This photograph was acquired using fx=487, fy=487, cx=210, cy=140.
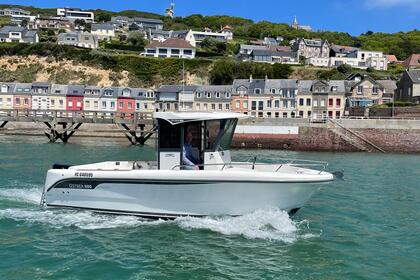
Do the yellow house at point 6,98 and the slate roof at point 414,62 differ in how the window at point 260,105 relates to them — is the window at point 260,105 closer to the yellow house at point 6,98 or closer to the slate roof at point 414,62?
the yellow house at point 6,98

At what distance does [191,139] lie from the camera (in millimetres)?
14305

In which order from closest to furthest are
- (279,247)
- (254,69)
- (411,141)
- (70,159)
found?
(279,247), (70,159), (411,141), (254,69)

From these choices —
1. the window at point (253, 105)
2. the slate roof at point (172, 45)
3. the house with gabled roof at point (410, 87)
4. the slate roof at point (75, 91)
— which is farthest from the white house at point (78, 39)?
the house with gabled roof at point (410, 87)

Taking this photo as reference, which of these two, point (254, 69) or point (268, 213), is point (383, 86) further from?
point (268, 213)

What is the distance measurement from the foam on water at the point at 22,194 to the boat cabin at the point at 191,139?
5.51 m

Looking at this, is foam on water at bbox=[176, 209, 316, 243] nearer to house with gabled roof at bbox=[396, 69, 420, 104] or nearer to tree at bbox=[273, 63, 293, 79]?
house with gabled roof at bbox=[396, 69, 420, 104]

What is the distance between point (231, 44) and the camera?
5182 inches

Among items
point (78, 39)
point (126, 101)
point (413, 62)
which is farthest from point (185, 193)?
point (413, 62)

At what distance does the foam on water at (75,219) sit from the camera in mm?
13344

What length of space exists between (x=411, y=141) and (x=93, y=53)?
6876 centimetres

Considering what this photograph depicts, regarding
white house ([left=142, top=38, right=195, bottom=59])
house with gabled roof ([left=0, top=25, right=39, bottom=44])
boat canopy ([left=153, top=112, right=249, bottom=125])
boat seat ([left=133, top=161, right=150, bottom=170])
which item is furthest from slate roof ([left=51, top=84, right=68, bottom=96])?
boat canopy ([left=153, top=112, right=249, bottom=125])

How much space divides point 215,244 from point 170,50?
9941 centimetres

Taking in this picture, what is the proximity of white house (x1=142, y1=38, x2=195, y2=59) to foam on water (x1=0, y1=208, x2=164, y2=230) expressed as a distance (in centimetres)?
9416

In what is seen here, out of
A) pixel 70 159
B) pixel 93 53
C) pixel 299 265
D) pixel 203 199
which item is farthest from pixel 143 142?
pixel 93 53
